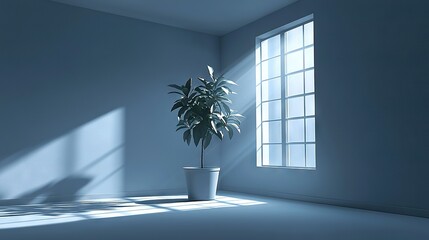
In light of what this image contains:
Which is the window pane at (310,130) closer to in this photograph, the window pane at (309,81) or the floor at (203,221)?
the window pane at (309,81)

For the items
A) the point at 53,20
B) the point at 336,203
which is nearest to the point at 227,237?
the point at 336,203

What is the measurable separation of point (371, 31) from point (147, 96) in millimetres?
3041

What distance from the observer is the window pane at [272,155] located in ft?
17.3

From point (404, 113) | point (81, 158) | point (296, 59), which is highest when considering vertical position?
point (296, 59)

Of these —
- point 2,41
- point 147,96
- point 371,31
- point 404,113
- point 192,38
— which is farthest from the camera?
point 192,38

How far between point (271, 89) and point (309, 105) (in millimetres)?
815

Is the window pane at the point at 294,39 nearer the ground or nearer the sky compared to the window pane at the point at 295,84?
nearer the sky

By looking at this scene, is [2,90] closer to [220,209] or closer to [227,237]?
[220,209]

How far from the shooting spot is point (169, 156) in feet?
18.7

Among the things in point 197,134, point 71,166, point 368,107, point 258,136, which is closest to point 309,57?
point 368,107

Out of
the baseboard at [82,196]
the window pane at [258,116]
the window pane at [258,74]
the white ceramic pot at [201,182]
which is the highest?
the window pane at [258,74]

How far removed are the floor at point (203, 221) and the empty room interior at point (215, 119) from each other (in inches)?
0.9

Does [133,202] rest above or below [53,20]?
below

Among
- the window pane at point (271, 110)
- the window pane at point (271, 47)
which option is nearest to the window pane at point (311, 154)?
the window pane at point (271, 110)
